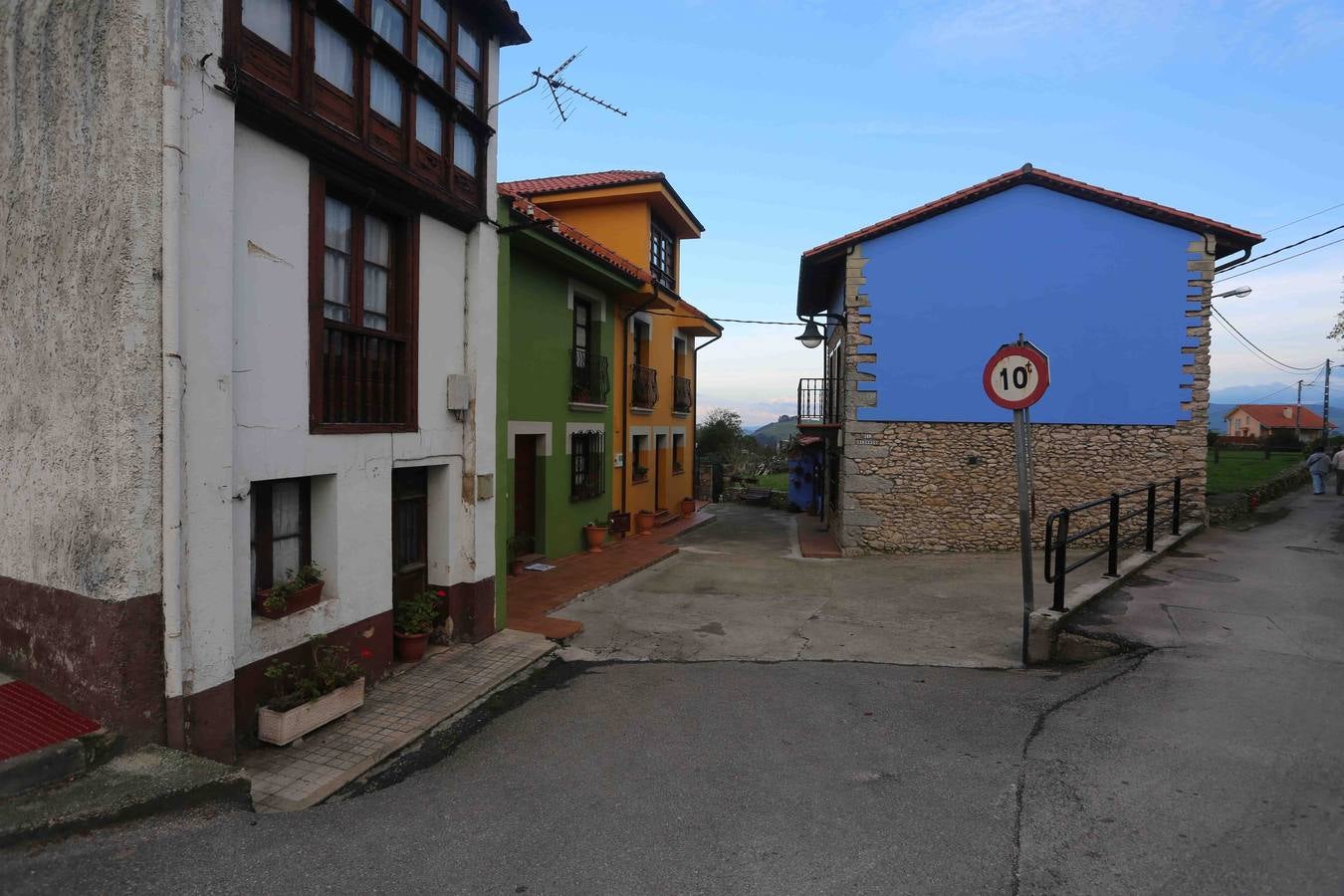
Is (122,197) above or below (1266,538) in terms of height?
above

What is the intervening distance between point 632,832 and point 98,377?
369 cm

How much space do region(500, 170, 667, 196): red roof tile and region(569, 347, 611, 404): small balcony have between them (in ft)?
13.6

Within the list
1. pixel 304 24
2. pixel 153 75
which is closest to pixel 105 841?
pixel 153 75

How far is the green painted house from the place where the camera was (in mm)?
10703

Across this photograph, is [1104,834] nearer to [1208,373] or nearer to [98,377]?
[98,377]

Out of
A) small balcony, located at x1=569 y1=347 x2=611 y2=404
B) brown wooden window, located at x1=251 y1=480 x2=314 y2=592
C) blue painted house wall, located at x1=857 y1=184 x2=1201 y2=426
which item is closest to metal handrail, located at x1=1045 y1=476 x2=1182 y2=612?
blue painted house wall, located at x1=857 y1=184 x2=1201 y2=426

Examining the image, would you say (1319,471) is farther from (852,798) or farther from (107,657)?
(107,657)

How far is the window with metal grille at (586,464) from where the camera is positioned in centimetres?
1286

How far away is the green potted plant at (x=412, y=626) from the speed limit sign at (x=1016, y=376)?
17.0ft

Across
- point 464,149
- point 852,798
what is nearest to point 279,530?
point 464,149

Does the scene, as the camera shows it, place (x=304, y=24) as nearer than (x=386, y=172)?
Yes

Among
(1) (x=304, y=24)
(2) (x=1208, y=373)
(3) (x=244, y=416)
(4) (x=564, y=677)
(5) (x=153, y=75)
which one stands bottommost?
(4) (x=564, y=677)

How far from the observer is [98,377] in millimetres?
3912

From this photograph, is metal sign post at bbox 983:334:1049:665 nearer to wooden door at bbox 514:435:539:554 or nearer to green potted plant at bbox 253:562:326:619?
green potted plant at bbox 253:562:326:619
